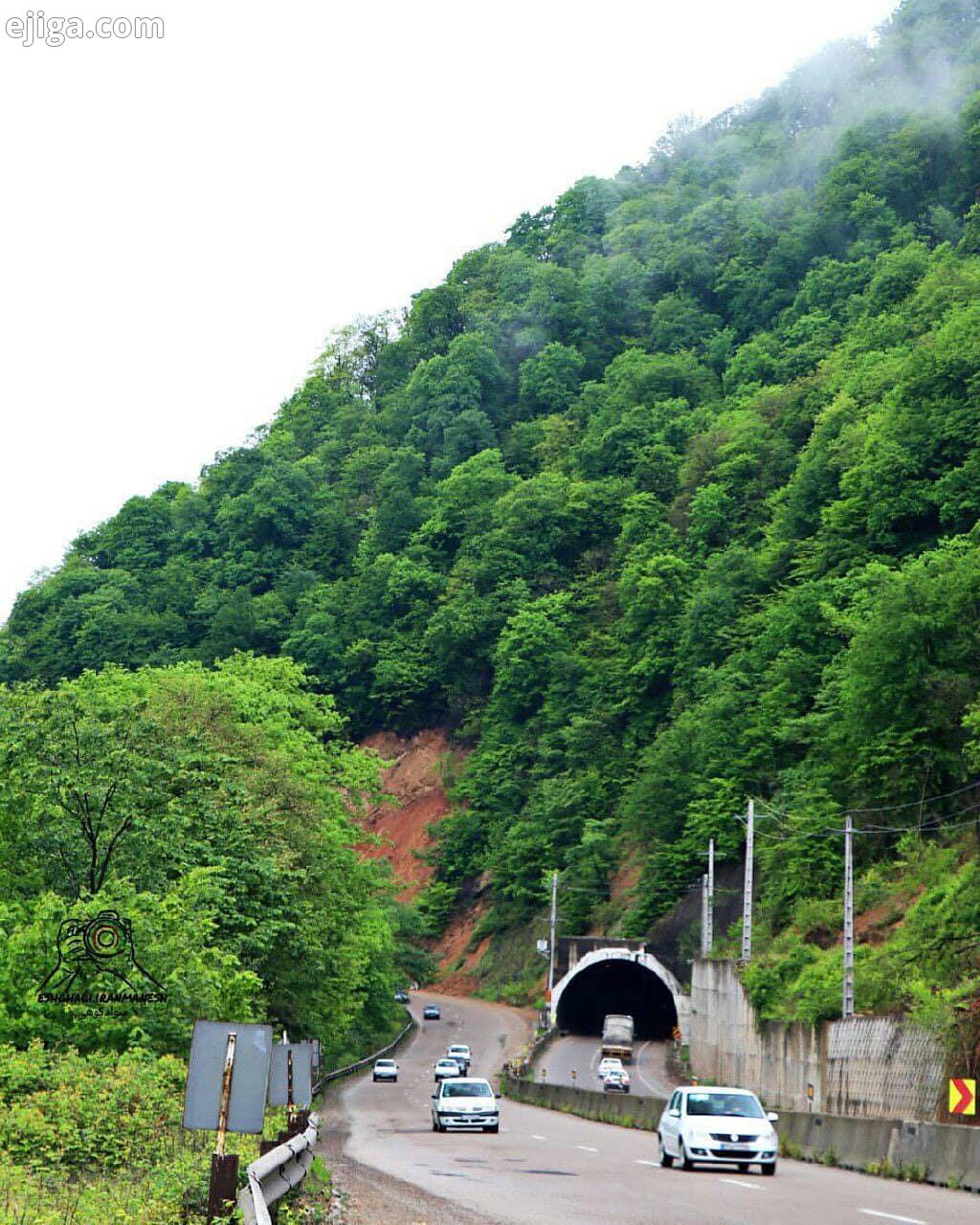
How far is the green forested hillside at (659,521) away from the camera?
73.8m

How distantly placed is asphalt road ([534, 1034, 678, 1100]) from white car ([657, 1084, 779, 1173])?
35628 millimetres

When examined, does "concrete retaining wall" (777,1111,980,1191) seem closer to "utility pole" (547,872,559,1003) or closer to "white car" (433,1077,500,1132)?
"white car" (433,1077,500,1132)

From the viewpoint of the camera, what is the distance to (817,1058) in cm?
4619

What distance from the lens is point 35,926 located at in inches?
984

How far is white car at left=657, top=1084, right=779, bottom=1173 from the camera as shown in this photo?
23828mm

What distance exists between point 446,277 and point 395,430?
21439 millimetres

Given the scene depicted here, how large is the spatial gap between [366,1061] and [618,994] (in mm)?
25806

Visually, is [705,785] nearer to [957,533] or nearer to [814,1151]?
[957,533]

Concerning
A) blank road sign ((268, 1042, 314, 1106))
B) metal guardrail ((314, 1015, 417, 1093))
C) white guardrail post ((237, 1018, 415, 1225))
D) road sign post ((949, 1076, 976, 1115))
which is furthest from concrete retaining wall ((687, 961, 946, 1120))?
white guardrail post ((237, 1018, 415, 1225))

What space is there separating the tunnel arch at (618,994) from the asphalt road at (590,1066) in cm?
213

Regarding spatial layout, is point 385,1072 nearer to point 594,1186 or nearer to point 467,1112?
point 467,1112

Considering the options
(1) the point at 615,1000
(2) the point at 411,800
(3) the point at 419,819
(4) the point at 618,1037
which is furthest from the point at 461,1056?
(2) the point at 411,800

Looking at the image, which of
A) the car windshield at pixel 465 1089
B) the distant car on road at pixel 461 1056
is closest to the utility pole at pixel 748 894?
the distant car on road at pixel 461 1056

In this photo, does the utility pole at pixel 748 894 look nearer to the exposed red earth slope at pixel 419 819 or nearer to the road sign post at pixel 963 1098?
the road sign post at pixel 963 1098
